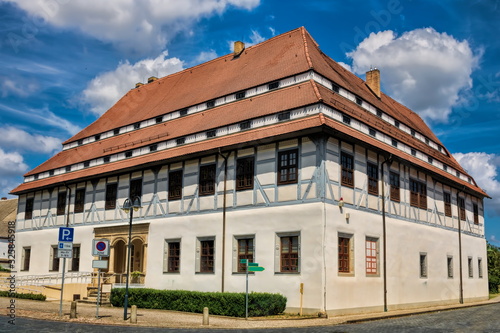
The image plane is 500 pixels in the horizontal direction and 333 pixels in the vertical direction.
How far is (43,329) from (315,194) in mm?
11288

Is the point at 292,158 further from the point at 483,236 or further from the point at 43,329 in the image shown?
the point at 483,236

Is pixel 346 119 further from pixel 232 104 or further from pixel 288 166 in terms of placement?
pixel 232 104

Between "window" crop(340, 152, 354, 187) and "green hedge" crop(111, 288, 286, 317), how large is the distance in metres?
5.67

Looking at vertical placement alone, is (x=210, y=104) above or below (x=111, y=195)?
above

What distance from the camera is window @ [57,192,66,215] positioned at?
34562 mm

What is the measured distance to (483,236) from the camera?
125 ft

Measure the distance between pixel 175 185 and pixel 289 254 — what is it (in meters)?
8.11

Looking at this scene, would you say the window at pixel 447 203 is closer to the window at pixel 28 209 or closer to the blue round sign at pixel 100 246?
the blue round sign at pixel 100 246

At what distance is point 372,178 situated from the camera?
2517cm

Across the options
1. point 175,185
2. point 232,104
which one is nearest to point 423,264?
point 232,104

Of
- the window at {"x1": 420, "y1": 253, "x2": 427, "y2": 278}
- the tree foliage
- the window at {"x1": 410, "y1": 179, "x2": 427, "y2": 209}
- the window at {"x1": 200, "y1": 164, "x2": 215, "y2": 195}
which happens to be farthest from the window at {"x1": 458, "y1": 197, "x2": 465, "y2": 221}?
the window at {"x1": 200, "y1": 164, "x2": 215, "y2": 195}

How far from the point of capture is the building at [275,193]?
22.5 m

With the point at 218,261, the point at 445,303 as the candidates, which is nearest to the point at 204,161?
the point at 218,261

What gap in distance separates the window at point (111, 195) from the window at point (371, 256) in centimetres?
1474
